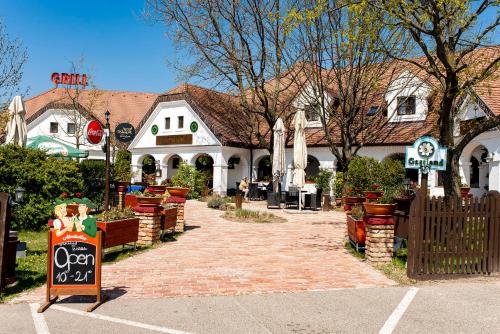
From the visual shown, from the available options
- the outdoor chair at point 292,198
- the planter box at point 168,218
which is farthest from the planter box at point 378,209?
the outdoor chair at point 292,198

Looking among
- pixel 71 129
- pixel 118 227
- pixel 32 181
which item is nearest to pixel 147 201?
pixel 118 227

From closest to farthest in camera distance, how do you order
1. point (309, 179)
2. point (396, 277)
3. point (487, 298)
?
point (487, 298) → point (396, 277) → point (309, 179)

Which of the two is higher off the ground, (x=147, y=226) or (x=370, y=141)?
(x=370, y=141)

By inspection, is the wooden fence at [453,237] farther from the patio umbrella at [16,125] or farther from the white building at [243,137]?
the patio umbrella at [16,125]

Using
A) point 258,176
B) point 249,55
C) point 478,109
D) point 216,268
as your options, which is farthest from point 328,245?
point 258,176

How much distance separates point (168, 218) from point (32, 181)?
4381 millimetres

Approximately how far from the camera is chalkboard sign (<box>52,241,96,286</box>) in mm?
5535

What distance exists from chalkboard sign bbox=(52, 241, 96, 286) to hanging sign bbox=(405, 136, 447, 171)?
269 inches

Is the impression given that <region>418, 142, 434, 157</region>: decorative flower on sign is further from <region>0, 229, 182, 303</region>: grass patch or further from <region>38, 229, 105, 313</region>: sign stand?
<region>38, 229, 105, 313</region>: sign stand

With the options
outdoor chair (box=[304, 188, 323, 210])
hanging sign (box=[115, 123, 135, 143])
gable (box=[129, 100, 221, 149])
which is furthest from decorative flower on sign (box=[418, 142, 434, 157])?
hanging sign (box=[115, 123, 135, 143])

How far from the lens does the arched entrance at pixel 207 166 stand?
90.3 feet

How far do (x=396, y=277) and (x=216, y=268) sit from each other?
303 centimetres

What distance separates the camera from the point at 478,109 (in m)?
18.5

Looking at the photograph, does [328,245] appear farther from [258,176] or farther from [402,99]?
[258,176]
